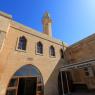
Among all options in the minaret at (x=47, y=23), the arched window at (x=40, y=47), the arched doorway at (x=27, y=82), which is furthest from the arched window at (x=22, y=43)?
the minaret at (x=47, y=23)

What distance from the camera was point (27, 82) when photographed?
11.6 metres

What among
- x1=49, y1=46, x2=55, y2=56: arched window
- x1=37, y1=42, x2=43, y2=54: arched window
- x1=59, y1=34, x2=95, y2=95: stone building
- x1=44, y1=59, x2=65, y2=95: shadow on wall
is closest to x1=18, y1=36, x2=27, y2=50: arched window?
x1=37, y1=42, x2=43, y2=54: arched window

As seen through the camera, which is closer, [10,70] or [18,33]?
[10,70]

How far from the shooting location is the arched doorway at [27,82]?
8.70 meters

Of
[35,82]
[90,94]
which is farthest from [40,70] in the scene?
[90,94]

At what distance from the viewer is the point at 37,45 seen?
11961 mm

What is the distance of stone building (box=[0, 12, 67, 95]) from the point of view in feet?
28.2

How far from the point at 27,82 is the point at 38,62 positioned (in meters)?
2.78

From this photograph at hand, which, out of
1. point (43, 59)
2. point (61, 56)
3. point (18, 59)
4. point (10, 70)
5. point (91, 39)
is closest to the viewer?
point (10, 70)

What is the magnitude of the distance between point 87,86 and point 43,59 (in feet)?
20.8

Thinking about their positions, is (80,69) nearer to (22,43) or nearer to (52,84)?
(52,84)

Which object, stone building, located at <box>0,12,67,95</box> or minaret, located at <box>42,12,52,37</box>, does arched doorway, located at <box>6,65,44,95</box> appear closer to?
stone building, located at <box>0,12,67,95</box>

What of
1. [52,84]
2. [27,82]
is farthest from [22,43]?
[52,84]

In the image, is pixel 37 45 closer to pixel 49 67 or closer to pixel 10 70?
pixel 49 67
